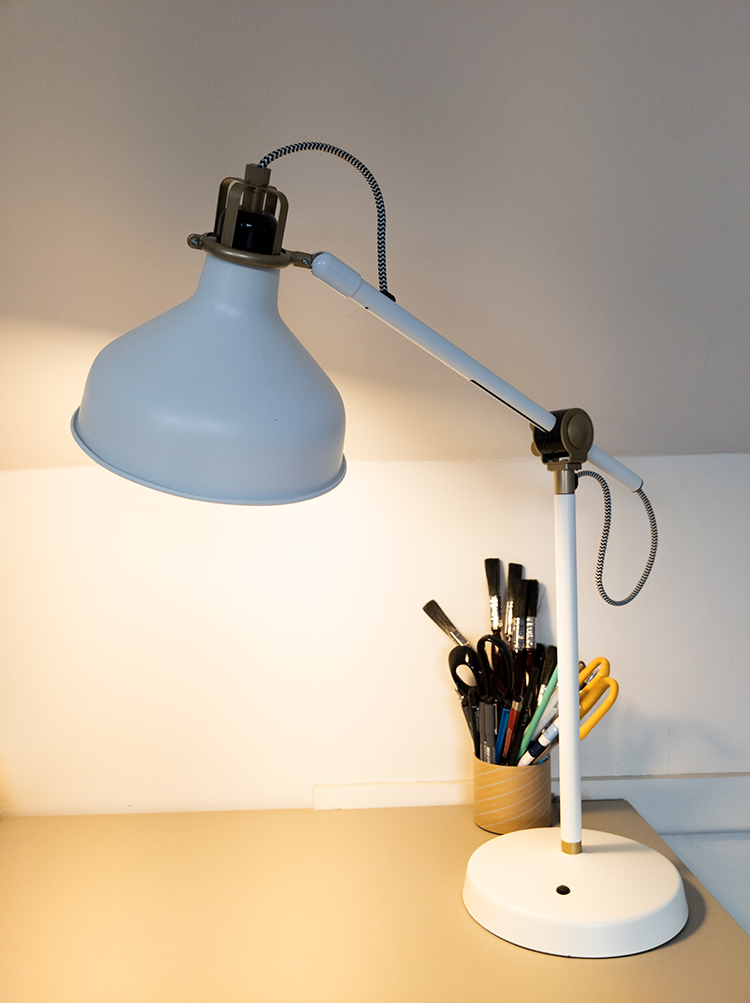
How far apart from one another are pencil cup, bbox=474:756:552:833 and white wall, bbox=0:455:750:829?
4.8 inches

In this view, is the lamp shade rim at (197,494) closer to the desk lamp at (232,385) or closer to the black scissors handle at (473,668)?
the desk lamp at (232,385)

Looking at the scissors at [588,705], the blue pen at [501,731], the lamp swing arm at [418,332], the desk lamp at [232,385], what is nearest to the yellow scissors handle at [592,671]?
the scissors at [588,705]

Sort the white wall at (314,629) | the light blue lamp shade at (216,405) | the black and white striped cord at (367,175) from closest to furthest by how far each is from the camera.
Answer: the light blue lamp shade at (216,405) < the black and white striped cord at (367,175) < the white wall at (314,629)

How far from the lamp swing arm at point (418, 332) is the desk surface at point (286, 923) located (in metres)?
0.49

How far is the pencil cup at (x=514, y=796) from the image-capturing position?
0.97 m

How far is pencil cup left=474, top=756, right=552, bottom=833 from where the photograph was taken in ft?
3.19

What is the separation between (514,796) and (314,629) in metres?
0.34

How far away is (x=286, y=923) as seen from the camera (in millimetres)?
801

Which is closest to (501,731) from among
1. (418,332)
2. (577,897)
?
(577,897)

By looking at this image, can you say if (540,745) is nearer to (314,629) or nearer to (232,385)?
(314,629)

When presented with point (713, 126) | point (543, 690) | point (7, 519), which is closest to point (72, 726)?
point (7, 519)

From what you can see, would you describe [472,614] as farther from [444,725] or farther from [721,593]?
[721,593]

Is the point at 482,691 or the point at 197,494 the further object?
the point at 482,691

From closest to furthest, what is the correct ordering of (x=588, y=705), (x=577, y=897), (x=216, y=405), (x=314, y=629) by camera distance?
(x=216, y=405) < (x=577, y=897) < (x=588, y=705) < (x=314, y=629)
